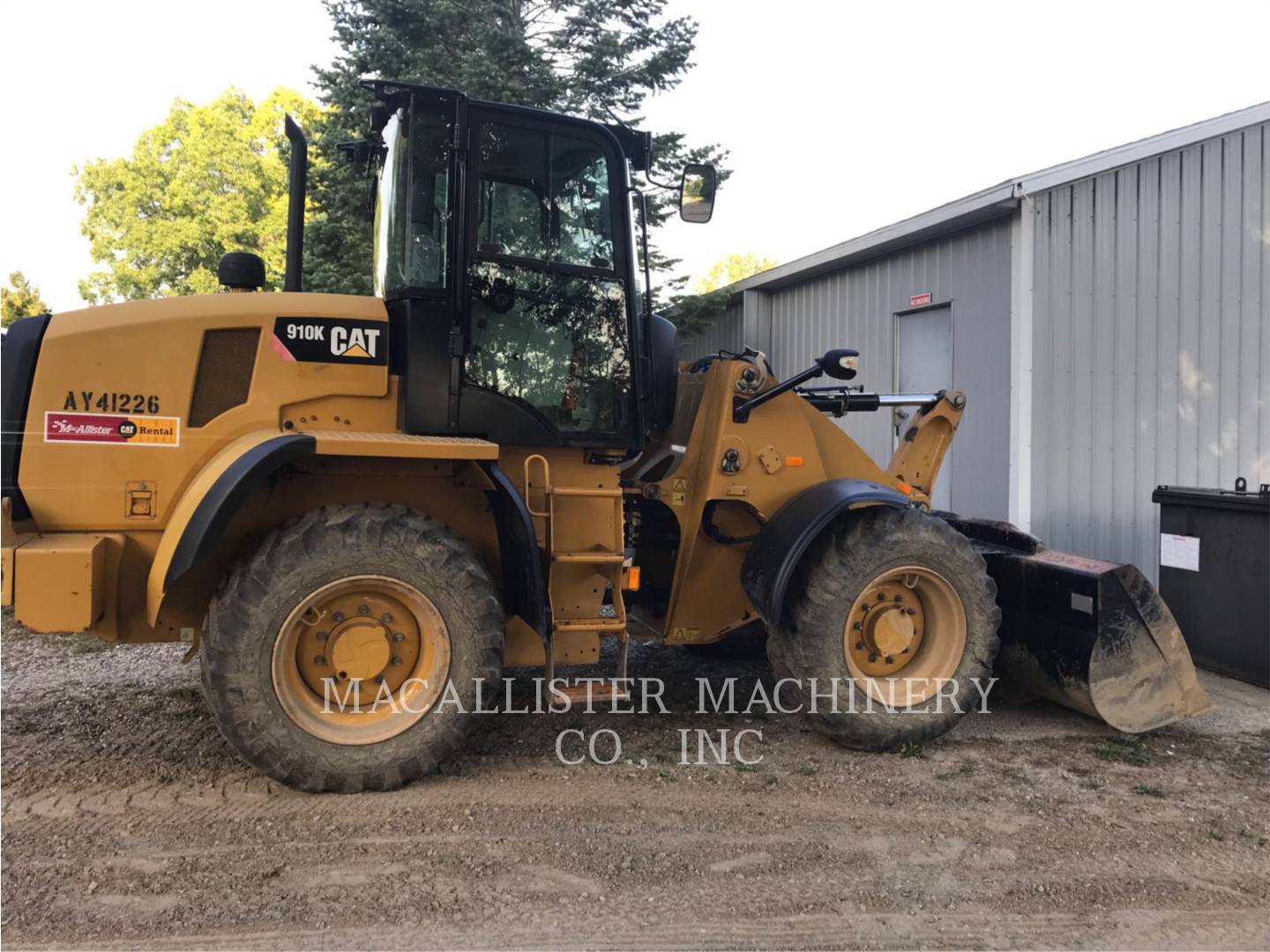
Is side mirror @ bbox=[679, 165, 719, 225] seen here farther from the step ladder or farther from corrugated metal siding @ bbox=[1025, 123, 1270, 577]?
corrugated metal siding @ bbox=[1025, 123, 1270, 577]

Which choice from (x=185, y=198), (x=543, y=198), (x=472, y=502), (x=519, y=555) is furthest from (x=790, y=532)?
(x=185, y=198)

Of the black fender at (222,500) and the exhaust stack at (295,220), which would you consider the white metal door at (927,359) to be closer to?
the exhaust stack at (295,220)

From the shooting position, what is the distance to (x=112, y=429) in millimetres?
3594

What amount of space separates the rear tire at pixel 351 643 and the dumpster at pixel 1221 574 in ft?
15.1

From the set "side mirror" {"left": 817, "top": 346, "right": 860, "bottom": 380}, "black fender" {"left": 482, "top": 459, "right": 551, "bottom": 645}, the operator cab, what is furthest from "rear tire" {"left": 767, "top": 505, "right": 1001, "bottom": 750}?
"black fender" {"left": 482, "top": 459, "right": 551, "bottom": 645}

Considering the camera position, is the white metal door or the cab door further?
the white metal door

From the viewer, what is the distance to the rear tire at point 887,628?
4.24 m

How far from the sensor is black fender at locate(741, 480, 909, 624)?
4.15 metres

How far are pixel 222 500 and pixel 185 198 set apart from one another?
30.8 meters

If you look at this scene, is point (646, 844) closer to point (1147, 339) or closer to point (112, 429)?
point (112, 429)

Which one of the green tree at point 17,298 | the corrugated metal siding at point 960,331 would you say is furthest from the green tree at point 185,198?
the corrugated metal siding at point 960,331

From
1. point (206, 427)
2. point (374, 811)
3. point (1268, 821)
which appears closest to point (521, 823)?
point (374, 811)

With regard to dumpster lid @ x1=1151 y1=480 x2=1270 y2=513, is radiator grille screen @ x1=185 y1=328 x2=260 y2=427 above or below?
above

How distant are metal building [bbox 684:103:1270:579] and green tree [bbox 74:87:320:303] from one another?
2535cm
